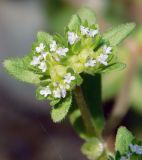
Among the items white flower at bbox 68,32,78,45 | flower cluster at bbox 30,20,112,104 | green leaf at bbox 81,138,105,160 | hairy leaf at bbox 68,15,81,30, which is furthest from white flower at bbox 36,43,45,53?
green leaf at bbox 81,138,105,160

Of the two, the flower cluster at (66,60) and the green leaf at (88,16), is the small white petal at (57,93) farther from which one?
the green leaf at (88,16)

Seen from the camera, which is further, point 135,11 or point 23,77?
point 135,11

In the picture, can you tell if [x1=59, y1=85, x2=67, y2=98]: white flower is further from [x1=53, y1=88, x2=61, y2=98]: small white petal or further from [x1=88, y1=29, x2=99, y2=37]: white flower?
[x1=88, y1=29, x2=99, y2=37]: white flower

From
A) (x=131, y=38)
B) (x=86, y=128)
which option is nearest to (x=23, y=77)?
(x=86, y=128)

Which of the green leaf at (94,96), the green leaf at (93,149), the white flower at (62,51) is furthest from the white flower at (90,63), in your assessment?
the green leaf at (93,149)

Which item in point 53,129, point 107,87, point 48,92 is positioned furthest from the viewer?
point 53,129

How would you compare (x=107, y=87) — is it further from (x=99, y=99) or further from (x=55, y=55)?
(x=55, y=55)

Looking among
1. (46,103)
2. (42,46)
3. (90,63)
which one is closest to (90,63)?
(90,63)

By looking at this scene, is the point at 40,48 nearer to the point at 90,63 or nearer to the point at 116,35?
the point at 90,63
